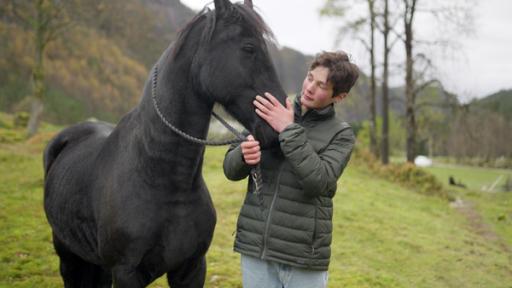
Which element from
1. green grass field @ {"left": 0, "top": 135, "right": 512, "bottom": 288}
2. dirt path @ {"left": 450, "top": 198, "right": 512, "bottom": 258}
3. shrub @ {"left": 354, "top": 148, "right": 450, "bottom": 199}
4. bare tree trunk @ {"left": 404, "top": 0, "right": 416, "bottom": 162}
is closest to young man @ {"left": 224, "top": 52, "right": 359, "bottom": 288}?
green grass field @ {"left": 0, "top": 135, "right": 512, "bottom": 288}

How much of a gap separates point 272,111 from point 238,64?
0.87 ft

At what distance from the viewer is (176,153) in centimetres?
238

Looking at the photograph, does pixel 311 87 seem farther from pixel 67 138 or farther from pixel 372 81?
pixel 372 81

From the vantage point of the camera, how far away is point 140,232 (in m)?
2.34

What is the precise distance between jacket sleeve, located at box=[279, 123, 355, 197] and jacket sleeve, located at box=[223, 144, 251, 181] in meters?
0.33

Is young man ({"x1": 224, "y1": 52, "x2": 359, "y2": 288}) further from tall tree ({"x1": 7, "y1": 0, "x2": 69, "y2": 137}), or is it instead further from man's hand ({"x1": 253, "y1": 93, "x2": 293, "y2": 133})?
tall tree ({"x1": 7, "y1": 0, "x2": 69, "y2": 137})

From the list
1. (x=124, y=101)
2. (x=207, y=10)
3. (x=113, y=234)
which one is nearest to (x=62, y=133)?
(x=113, y=234)

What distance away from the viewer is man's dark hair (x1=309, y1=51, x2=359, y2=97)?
235 cm

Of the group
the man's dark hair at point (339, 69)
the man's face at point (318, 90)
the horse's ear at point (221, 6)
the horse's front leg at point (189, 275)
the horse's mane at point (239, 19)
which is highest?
the horse's ear at point (221, 6)

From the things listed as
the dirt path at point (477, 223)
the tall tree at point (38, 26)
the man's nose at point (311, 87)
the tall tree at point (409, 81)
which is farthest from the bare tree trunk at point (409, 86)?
the man's nose at point (311, 87)

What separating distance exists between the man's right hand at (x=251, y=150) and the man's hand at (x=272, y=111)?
0.14 metres

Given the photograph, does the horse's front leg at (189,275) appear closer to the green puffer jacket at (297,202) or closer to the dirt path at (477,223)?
the green puffer jacket at (297,202)

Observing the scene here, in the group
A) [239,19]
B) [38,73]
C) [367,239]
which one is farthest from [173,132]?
[38,73]

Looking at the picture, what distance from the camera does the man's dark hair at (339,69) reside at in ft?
7.70
